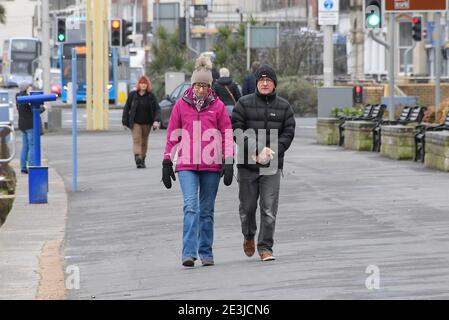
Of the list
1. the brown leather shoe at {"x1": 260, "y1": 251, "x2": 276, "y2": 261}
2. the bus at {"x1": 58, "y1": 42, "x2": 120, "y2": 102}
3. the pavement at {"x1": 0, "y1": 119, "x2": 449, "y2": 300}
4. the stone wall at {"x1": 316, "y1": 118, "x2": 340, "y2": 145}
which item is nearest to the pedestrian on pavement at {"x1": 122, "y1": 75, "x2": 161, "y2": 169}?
the pavement at {"x1": 0, "y1": 119, "x2": 449, "y2": 300}

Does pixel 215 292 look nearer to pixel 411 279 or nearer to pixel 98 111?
pixel 411 279

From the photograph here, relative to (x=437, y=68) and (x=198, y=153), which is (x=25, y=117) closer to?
(x=437, y=68)

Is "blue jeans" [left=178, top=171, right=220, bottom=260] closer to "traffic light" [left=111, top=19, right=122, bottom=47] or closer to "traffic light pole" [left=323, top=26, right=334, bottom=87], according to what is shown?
"traffic light pole" [left=323, top=26, right=334, bottom=87]

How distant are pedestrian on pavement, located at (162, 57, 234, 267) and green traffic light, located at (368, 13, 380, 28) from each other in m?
17.1

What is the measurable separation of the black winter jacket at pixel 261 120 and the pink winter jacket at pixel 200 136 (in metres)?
0.15

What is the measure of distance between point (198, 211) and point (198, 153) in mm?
519

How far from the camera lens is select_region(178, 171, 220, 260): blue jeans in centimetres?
1278

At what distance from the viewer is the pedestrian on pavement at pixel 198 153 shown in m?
12.8

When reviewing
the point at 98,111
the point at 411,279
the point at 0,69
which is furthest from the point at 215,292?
the point at 0,69

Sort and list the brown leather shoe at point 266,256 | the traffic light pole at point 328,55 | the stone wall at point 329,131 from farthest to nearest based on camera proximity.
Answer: the traffic light pole at point 328,55, the stone wall at point 329,131, the brown leather shoe at point 266,256

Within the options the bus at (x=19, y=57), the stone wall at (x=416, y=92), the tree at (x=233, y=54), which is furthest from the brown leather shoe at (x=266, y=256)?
the bus at (x=19, y=57)

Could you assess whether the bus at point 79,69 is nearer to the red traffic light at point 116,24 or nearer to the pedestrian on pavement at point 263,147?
the red traffic light at point 116,24

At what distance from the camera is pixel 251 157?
514 inches

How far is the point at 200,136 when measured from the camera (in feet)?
42.0
